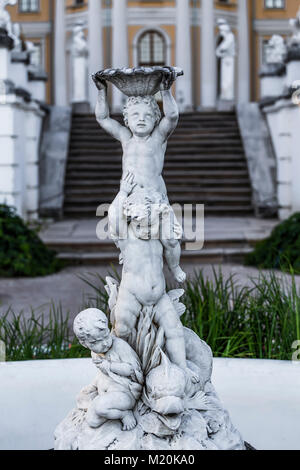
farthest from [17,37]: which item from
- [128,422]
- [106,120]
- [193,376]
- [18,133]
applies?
[128,422]

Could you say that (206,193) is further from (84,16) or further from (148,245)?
(84,16)

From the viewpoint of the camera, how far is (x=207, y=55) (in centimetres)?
2606

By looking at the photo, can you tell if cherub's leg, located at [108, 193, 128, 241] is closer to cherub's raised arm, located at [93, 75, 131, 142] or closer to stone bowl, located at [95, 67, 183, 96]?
Answer: cherub's raised arm, located at [93, 75, 131, 142]

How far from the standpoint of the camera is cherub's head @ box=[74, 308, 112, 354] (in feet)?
9.56

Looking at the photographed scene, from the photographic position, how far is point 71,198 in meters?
13.5

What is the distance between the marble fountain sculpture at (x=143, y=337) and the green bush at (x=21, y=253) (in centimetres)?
522

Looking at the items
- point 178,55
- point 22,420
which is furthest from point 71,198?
point 178,55

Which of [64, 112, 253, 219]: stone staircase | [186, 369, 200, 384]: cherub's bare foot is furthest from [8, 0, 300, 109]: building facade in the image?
[186, 369, 200, 384]: cherub's bare foot

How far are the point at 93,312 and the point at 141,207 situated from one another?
473 mm

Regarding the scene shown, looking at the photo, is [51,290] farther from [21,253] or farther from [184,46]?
[184,46]

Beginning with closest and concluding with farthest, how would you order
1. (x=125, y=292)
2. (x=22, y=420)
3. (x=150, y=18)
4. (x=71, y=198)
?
(x=125, y=292), (x=22, y=420), (x=71, y=198), (x=150, y=18)

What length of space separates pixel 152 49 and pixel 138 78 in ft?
88.2

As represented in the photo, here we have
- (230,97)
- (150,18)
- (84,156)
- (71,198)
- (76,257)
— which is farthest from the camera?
(150,18)

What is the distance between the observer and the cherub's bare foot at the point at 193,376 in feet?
10.2
